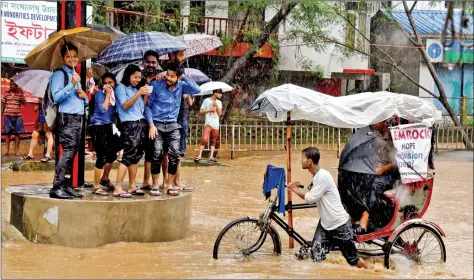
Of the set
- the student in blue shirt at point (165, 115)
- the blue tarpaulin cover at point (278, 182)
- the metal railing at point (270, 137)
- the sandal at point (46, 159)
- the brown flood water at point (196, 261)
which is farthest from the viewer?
the metal railing at point (270, 137)

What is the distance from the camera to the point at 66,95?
7559 millimetres

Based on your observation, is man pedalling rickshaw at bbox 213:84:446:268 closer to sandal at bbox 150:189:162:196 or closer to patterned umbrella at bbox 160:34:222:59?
sandal at bbox 150:189:162:196

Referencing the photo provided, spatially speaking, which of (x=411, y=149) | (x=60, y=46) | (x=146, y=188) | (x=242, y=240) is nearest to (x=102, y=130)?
(x=146, y=188)

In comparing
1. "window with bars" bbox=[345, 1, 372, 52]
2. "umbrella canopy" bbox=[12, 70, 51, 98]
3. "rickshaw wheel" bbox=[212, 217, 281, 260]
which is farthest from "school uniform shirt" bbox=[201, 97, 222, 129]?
"rickshaw wheel" bbox=[212, 217, 281, 260]

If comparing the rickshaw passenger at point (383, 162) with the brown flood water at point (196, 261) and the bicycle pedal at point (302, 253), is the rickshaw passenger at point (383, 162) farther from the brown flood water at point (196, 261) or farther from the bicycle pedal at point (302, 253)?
the bicycle pedal at point (302, 253)

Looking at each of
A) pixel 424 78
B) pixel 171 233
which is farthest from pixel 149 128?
pixel 424 78

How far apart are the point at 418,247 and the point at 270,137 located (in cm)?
1159

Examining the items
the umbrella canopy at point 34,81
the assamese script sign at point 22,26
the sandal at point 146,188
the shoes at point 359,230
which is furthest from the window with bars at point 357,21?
the shoes at point 359,230

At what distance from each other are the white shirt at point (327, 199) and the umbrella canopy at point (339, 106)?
0.81m

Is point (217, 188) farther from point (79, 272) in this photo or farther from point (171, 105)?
point (79, 272)

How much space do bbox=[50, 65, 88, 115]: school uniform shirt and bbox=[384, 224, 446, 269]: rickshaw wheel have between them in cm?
382

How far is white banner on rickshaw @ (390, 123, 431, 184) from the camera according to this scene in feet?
24.7

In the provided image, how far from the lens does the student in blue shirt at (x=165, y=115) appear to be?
8.23m

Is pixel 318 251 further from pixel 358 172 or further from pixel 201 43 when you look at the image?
pixel 201 43
